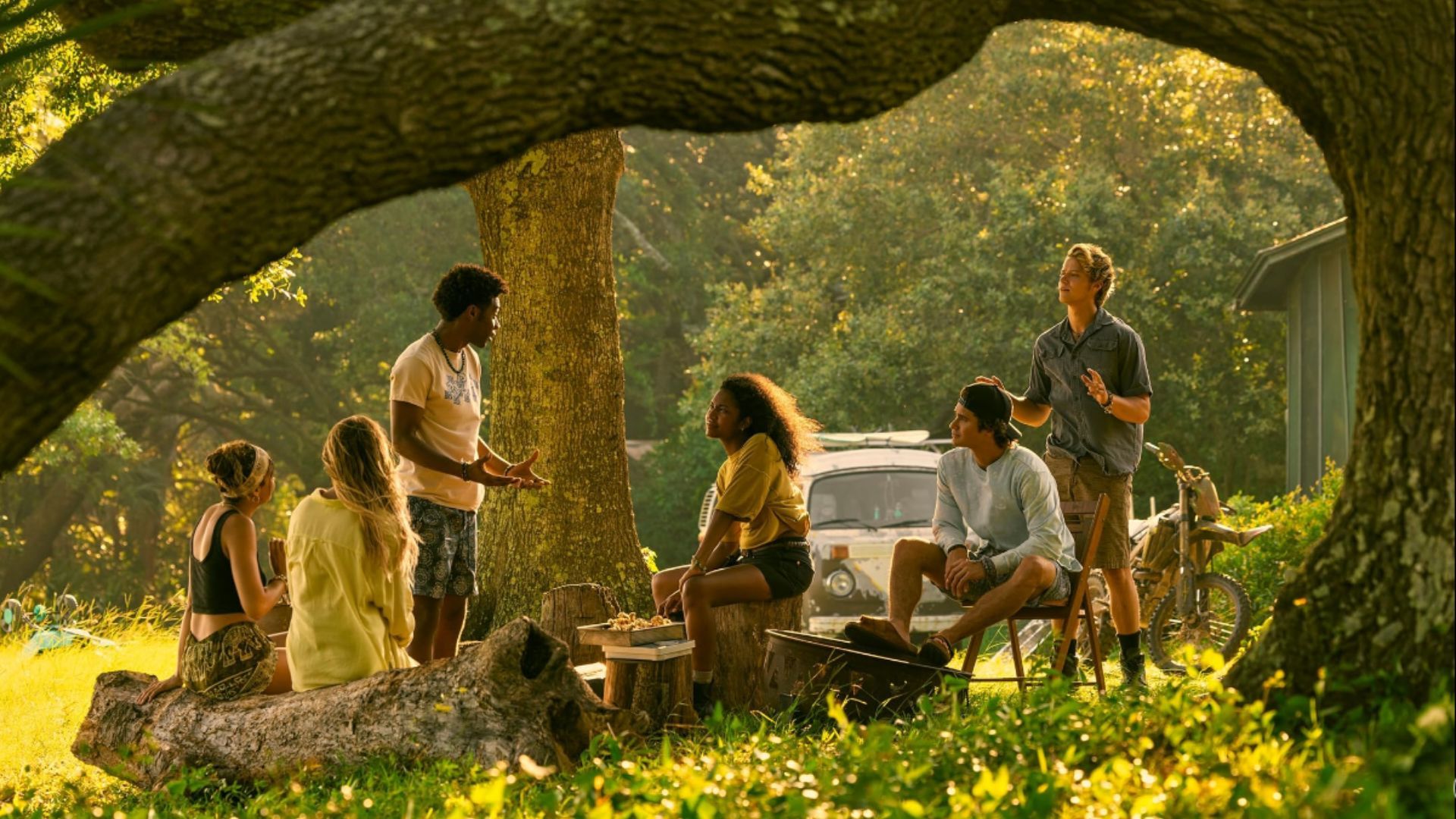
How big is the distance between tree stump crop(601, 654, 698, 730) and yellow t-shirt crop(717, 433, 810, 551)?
0.82 metres

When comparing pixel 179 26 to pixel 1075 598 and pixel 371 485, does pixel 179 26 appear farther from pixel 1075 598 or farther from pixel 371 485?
pixel 1075 598

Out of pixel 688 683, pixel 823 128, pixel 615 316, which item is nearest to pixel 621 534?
pixel 615 316

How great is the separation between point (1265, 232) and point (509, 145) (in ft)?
68.0

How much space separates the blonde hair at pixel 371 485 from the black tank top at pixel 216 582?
0.62 m

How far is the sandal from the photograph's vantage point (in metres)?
6.73

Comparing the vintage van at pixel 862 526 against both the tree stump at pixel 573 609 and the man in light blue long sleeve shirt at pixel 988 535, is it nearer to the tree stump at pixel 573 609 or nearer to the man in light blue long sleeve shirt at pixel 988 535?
the tree stump at pixel 573 609

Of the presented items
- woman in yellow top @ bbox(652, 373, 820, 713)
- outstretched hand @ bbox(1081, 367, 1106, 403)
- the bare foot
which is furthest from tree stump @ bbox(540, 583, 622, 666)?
outstretched hand @ bbox(1081, 367, 1106, 403)

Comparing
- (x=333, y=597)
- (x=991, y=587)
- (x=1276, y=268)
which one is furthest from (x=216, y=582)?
(x=1276, y=268)

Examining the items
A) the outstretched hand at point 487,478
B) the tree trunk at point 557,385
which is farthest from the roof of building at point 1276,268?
the outstretched hand at point 487,478

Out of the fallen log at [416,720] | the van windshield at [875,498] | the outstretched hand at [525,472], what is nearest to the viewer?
the fallen log at [416,720]

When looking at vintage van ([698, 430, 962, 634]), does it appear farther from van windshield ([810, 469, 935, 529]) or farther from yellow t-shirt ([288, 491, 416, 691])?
yellow t-shirt ([288, 491, 416, 691])

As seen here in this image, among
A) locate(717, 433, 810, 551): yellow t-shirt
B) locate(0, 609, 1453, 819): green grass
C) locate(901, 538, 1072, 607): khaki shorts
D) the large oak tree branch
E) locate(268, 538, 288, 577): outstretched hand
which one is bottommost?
locate(0, 609, 1453, 819): green grass

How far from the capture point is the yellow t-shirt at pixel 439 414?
7.26 metres

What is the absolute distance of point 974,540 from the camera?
7.49 meters
